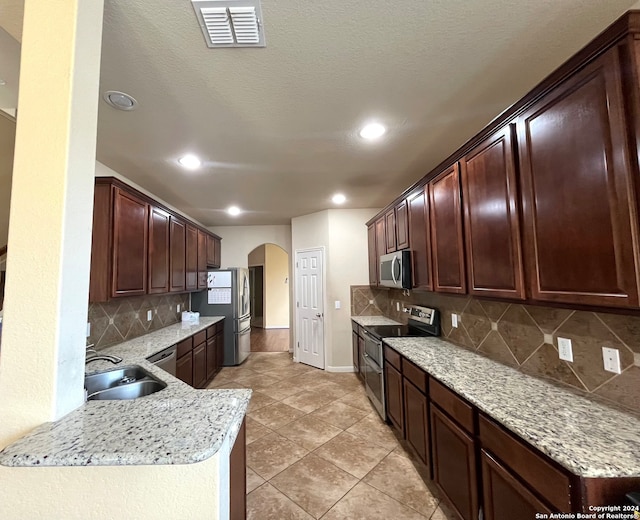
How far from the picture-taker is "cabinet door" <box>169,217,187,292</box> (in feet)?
11.3

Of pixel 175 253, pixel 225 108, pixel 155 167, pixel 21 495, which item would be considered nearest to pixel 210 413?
pixel 21 495

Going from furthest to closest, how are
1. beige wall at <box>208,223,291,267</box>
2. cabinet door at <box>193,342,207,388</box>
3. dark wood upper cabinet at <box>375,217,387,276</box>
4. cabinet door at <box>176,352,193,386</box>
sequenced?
1. beige wall at <box>208,223,291,267</box>
2. dark wood upper cabinet at <box>375,217,387,276</box>
3. cabinet door at <box>193,342,207,388</box>
4. cabinet door at <box>176,352,193,386</box>

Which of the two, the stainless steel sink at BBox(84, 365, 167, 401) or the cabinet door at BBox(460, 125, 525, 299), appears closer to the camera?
the cabinet door at BBox(460, 125, 525, 299)

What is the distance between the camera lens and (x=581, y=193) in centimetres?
114

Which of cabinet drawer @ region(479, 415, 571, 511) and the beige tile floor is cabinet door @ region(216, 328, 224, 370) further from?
cabinet drawer @ region(479, 415, 571, 511)

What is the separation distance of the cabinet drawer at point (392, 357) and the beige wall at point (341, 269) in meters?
1.86

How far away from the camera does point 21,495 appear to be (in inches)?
32.9

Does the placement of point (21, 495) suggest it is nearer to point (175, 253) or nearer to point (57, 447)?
point (57, 447)

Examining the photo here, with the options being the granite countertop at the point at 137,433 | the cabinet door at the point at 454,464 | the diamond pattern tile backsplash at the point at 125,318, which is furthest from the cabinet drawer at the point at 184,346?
the cabinet door at the point at 454,464

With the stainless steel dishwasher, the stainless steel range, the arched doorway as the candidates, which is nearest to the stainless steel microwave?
the stainless steel range

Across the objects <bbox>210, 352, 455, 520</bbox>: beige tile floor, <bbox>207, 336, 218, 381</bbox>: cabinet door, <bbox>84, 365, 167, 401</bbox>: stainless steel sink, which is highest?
<bbox>84, 365, 167, 401</bbox>: stainless steel sink

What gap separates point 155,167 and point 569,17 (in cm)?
323

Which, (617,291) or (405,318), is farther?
(405,318)

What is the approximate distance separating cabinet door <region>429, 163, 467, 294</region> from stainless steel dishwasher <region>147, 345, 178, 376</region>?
262cm
